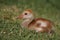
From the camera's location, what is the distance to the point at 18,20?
33.6ft

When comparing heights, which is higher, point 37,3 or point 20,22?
point 20,22

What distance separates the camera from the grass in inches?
332

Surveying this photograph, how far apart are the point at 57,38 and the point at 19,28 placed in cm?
115

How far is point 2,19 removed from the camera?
9.59 meters

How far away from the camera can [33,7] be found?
13.7 metres

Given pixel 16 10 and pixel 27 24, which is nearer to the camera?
pixel 27 24

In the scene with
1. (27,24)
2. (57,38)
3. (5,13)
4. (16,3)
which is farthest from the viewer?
(16,3)

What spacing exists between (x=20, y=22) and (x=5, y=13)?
1.10 meters

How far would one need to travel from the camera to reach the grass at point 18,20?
27.7 feet

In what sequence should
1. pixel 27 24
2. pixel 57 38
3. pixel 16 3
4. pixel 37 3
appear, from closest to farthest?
pixel 57 38, pixel 27 24, pixel 16 3, pixel 37 3

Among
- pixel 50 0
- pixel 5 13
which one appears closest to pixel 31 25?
pixel 5 13

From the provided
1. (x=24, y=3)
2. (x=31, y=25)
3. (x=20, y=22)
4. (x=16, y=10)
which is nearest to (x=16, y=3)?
(x=24, y=3)

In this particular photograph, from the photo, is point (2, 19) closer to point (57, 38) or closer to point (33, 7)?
point (57, 38)

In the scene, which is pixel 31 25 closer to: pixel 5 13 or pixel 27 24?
pixel 27 24
